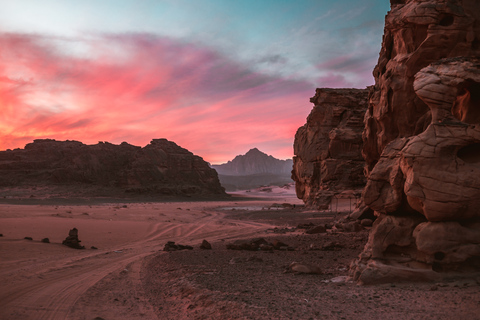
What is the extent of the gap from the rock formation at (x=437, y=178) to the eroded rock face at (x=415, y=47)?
30 millimetres

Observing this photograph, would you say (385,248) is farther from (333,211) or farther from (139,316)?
(333,211)

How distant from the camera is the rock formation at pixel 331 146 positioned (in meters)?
35.5

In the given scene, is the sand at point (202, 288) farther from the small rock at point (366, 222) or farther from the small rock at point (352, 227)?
the small rock at point (366, 222)

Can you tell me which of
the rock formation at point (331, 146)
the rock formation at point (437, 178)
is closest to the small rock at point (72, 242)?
the rock formation at point (437, 178)

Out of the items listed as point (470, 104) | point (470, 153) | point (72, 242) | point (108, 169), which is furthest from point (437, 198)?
point (108, 169)

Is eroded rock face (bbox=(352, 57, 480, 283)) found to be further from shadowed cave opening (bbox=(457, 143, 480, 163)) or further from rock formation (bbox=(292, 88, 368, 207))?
rock formation (bbox=(292, 88, 368, 207))

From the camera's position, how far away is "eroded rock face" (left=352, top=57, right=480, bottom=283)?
24.5 feet

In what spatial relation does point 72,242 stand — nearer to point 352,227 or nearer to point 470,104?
point 352,227

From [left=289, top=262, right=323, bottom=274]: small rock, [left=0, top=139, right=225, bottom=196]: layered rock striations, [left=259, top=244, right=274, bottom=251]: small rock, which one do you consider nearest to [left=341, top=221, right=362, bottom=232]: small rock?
[left=259, top=244, right=274, bottom=251]: small rock

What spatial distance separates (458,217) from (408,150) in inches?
68.7

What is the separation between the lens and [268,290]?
7.61 m

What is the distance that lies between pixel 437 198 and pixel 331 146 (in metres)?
29.5

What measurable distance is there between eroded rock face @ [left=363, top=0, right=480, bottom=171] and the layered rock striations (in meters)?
61.5

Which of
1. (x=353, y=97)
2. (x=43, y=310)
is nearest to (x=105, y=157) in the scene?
(x=353, y=97)
